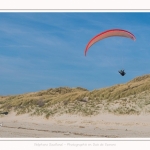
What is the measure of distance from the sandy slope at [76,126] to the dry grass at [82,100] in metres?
0.32

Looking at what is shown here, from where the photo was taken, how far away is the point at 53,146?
384 inches

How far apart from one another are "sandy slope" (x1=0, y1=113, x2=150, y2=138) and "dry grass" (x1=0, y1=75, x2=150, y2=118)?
32 cm

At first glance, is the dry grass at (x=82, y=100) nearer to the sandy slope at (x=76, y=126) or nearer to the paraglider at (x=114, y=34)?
the sandy slope at (x=76, y=126)

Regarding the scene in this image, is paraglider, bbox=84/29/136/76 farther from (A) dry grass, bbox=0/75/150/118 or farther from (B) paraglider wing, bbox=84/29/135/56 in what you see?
(A) dry grass, bbox=0/75/150/118

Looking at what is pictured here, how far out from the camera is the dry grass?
1282cm

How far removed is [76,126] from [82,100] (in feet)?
6.50

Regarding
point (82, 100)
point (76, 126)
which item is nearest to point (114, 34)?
point (76, 126)

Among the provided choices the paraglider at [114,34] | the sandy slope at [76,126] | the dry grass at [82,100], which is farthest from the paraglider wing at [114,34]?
the dry grass at [82,100]

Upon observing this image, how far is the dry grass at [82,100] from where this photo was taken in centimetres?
1282

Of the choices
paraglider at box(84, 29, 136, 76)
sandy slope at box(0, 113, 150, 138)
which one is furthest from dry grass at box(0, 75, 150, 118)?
paraglider at box(84, 29, 136, 76)

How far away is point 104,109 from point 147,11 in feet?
13.8

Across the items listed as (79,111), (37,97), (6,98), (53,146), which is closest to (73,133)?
(53,146)

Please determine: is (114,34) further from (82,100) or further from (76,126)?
(82,100)

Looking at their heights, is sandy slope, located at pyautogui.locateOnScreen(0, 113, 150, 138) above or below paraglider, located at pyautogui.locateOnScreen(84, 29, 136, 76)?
below
